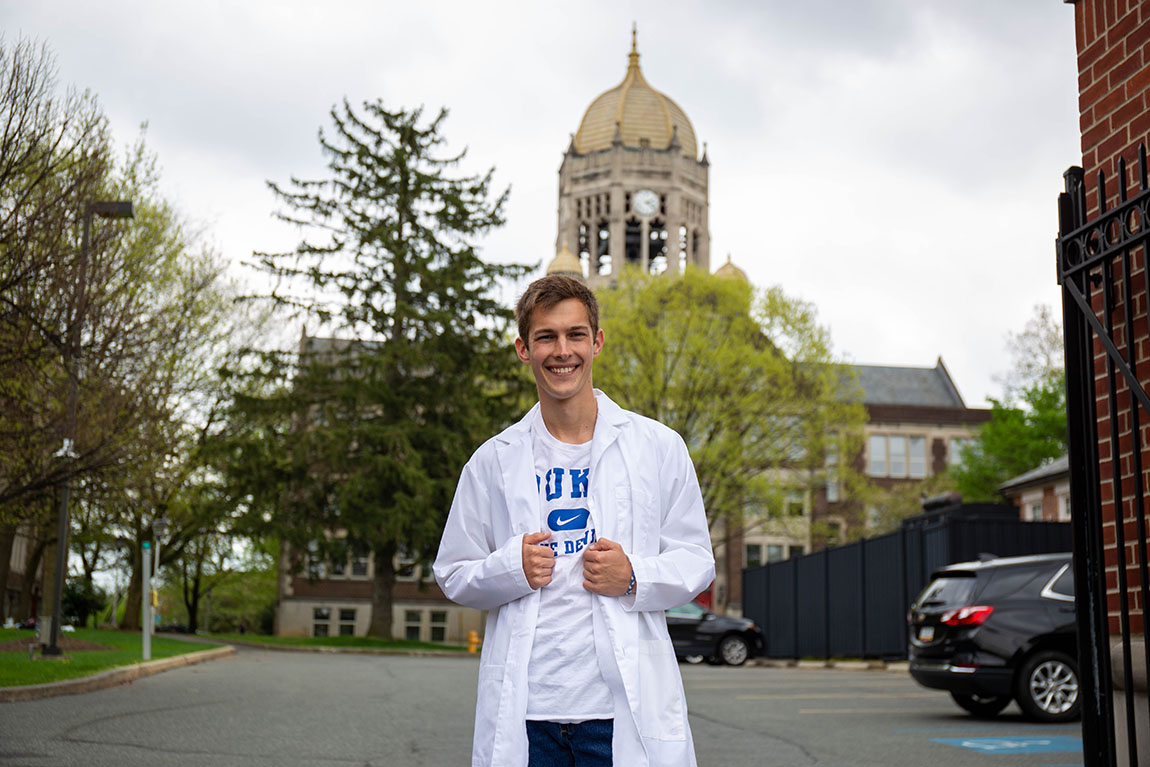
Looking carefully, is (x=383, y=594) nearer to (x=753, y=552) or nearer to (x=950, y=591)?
(x=950, y=591)

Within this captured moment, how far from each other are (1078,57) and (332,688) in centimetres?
1244

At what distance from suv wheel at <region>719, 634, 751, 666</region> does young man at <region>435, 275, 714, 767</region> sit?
25155 millimetres

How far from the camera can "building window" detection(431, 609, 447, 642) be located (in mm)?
61406

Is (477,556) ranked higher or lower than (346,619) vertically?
higher

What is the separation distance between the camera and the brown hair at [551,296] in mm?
3414

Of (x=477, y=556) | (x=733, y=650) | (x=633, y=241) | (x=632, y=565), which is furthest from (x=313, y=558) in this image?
(x=633, y=241)

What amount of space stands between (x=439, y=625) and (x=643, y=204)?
34988 mm

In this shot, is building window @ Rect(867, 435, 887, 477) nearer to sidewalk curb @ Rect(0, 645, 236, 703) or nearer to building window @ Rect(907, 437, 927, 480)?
building window @ Rect(907, 437, 927, 480)

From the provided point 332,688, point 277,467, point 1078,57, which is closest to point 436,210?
point 277,467

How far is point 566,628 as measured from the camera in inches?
125

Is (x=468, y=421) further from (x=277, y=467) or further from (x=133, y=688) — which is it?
(x=133, y=688)

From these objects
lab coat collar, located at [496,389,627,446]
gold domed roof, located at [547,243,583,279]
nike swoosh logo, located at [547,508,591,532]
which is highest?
gold domed roof, located at [547,243,583,279]

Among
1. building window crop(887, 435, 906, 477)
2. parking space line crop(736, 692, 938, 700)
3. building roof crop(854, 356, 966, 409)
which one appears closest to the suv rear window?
parking space line crop(736, 692, 938, 700)

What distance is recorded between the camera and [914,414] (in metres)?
70.8
